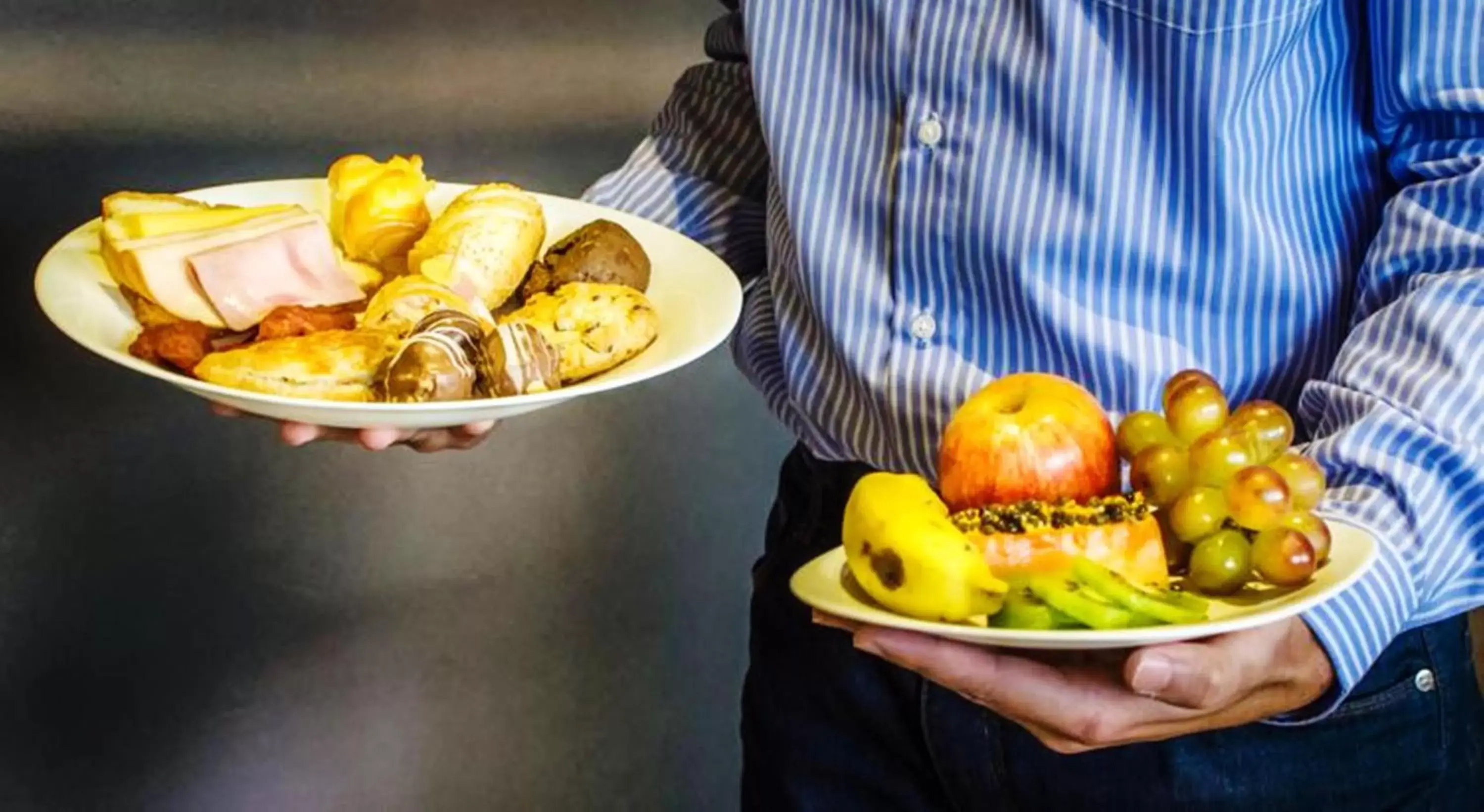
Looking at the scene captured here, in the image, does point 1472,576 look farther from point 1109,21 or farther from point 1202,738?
point 1109,21

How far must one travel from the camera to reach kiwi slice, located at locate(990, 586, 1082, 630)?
0.66 metres

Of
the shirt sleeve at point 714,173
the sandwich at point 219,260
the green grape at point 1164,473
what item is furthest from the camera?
the shirt sleeve at point 714,173

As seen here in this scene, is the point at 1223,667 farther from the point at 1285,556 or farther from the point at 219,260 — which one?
the point at 219,260

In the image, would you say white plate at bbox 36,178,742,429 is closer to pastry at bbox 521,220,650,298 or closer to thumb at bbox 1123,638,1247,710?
pastry at bbox 521,220,650,298

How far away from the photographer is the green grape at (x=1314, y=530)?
0.69 m

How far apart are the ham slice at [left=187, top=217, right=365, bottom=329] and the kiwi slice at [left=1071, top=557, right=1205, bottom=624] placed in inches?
20.6

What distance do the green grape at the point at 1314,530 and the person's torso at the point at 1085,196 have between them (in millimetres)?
214

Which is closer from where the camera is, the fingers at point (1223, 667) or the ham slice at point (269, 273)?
the fingers at point (1223, 667)

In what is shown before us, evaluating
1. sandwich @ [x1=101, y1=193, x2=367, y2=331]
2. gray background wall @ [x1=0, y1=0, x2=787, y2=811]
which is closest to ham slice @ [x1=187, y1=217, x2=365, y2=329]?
sandwich @ [x1=101, y1=193, x2=367, y2=331]

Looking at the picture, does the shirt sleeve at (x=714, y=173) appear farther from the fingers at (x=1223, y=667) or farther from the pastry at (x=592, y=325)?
the fingers at (x=1223, y=667)

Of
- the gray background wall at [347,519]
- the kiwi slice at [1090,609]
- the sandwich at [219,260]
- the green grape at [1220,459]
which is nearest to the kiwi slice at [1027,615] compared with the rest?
the kiwi slice at [1090,609]

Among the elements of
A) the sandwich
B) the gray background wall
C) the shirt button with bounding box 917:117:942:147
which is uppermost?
the shirt button with bounding box 917:117:942:147

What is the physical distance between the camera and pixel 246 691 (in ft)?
4.71

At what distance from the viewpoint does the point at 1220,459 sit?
73 cm
